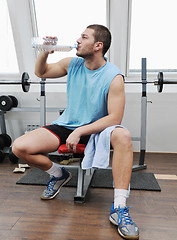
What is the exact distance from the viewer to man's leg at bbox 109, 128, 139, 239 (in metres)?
1.32

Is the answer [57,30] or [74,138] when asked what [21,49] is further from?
[74,138]

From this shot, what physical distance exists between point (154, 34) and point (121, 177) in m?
2.18

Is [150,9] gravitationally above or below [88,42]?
above

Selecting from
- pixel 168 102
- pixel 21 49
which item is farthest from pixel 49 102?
pixel 168 102

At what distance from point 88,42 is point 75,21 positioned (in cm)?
147

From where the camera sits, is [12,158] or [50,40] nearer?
[50,40]

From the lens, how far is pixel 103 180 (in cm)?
205

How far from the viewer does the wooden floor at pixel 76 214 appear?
4.30 ft

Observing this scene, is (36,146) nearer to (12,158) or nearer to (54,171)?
(54,171)

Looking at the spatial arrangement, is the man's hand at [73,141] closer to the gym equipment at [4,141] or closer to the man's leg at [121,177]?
the man's leg at [121,177]

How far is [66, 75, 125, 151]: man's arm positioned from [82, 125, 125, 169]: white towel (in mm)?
60

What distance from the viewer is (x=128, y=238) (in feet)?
4.10

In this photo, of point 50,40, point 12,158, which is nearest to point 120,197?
point 50,40

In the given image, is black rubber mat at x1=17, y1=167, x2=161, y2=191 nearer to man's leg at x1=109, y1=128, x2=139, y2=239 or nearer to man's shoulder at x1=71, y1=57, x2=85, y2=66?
man's leg at x1=109, y1=128, x2=139, y2=239
